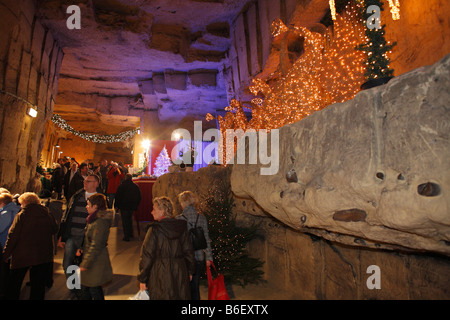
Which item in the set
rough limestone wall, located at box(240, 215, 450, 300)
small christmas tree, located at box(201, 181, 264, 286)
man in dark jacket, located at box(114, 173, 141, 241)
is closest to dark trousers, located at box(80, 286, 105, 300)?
small christmas tree, located at box(201, 181, 264, 286)

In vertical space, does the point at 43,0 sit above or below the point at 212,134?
above

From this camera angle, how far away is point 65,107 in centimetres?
1353

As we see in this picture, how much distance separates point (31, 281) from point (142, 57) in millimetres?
9281

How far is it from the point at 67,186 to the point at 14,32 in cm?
398

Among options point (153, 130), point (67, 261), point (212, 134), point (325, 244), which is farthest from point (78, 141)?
point (325, 244)

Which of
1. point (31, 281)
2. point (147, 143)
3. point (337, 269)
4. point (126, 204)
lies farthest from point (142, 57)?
point (337, 269)

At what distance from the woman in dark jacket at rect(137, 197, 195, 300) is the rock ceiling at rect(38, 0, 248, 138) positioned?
7871mm

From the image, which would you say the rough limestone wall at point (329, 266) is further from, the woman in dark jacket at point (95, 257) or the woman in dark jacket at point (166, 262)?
the woman in dark jacket at point (95, 257)

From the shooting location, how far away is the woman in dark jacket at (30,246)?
289 cm

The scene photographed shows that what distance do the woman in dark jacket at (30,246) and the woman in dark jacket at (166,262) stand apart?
1.35 m

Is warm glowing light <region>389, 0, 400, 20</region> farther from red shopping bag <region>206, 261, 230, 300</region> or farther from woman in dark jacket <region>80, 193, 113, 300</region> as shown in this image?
woman in dark jacket <region>80, 193, 113, 300</region>

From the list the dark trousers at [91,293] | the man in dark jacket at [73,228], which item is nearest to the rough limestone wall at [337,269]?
the dark trousers at [91,293]

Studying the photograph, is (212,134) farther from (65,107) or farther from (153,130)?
(65,107)
